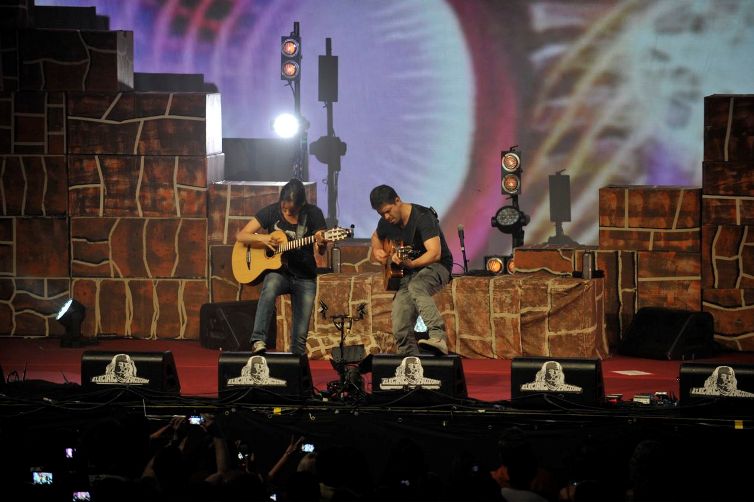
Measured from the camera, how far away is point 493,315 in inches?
495

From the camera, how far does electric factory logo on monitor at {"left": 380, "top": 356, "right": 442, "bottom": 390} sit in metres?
8.47

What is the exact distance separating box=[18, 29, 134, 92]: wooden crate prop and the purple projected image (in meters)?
2.55

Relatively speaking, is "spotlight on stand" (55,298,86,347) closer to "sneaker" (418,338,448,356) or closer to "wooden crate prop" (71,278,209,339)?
"wooden crate prop" (71,278,209,339)

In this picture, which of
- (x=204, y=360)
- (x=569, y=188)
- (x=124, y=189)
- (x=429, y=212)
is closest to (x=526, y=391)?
(x=429, y=212)

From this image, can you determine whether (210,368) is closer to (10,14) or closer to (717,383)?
(10,14)

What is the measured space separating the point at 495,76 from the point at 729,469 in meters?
10.0

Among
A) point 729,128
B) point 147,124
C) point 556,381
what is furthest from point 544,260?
point 556,381

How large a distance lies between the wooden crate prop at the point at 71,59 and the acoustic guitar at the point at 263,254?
4393 mm

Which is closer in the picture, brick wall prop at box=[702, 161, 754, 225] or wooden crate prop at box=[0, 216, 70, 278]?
brick wall prop at box=[702, 161, 754, 225]

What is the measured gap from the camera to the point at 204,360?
503 inches

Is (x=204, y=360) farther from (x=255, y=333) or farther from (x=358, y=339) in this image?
(x=255, y=333)

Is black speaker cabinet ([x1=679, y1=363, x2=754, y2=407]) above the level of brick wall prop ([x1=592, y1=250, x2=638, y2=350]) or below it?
below

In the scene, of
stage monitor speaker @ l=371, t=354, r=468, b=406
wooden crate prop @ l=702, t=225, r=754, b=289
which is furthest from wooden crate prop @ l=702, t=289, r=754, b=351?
stage monitor speaker @ l=371, t=354, r=468, b=406

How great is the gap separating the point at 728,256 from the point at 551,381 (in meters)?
5.42
